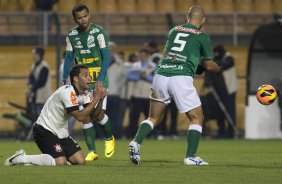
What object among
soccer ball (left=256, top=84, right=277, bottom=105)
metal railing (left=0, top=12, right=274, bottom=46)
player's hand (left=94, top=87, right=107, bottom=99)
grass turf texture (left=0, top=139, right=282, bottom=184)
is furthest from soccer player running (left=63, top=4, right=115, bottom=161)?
metal railing (left=0, top=12, right=274, bottom=46)

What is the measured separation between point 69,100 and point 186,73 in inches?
63.4

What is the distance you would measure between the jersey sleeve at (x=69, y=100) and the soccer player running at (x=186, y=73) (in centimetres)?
95

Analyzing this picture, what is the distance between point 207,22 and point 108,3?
391 centimetres

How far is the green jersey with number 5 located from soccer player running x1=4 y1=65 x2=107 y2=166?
1.03 meters

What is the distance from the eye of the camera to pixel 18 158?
12.7m

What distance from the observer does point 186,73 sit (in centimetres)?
1320

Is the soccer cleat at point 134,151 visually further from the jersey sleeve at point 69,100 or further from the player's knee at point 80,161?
the jersey sleeve at point 69,100

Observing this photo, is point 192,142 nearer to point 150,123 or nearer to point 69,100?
point 150,123

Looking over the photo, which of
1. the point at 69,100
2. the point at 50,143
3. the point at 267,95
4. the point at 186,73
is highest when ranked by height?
the point at 186,73

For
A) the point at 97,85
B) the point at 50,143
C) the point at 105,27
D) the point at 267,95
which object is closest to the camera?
the point at 50,143

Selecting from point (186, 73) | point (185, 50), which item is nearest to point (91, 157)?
point (186, 73)

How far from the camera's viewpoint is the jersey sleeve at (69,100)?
41.7 feet

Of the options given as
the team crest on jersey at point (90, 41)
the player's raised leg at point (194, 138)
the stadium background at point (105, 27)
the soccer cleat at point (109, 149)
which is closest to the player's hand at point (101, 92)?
the team crest on jersey at point (90, 41)

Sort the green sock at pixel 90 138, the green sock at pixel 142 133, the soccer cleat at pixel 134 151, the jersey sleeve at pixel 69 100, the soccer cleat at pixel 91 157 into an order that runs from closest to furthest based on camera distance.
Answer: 1. the jersey sleeve at pixel 69 100
2. the soccer cleat at pixel 134 151
3. the green sock at pixel 142 133
4. the soccer cleat at pixel 91 157
5. the green sock at pixel 90 138
